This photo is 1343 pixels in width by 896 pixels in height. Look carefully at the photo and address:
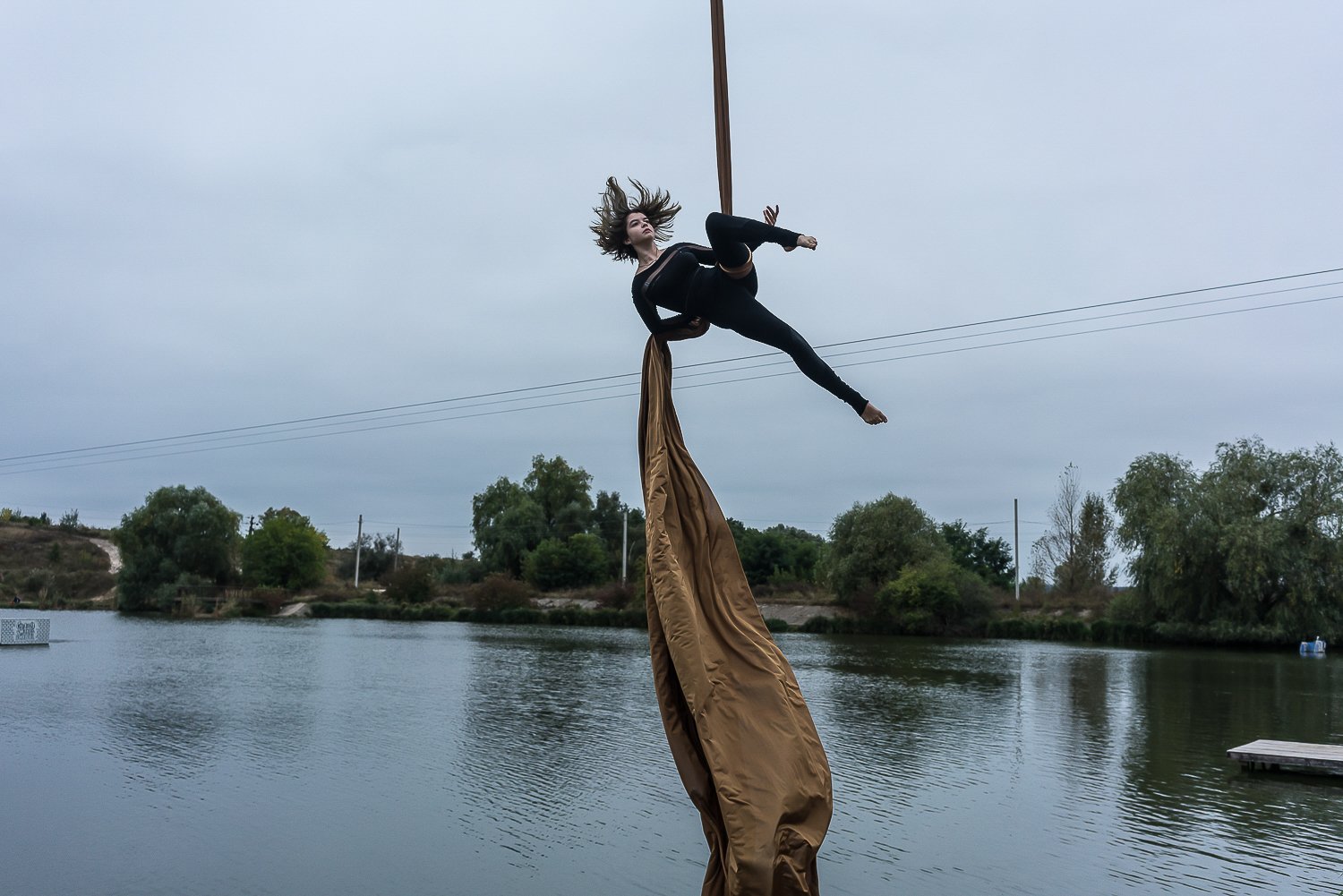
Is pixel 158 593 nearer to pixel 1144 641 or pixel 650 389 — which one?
pixel 1144 641

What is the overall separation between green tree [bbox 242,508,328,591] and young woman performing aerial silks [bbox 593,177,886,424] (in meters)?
83.7

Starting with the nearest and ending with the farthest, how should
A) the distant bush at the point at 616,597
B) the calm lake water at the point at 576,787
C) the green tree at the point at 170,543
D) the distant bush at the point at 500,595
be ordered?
the calm lake water at the point at 576,787, the distant bush at the point at 616,597, the distant bush at the point at 500,595, the green tree at the point at 170,543

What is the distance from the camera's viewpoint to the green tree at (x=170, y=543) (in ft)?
246

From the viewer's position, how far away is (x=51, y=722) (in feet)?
68.6

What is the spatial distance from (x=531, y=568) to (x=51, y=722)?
187ft

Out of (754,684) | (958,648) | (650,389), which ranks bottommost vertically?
(958,648)

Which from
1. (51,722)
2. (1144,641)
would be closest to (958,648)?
(1144,641)

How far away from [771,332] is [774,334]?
0.06 feet

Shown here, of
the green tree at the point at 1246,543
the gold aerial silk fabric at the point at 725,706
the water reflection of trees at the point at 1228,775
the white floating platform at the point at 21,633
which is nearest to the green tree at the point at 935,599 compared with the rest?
the green tree at the point at 1246,543

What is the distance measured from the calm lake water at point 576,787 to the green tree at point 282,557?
171ft

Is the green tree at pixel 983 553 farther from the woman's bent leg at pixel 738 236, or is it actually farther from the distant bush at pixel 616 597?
the woman's bent leg at pixel 738 236

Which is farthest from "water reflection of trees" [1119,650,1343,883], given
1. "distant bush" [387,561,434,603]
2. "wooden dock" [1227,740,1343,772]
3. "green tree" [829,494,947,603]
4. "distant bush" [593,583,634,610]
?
"distant bush" [387,561,434,603]

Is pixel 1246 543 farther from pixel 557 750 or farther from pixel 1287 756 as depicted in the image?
pixel 557 750

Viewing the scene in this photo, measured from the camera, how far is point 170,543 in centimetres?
7644
